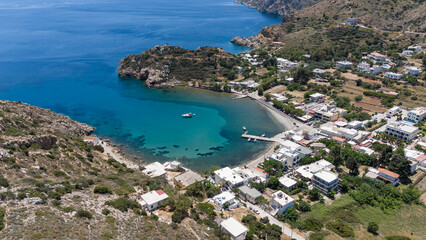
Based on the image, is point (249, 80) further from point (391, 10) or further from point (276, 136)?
point (391, 10)

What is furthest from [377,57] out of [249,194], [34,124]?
[34,124]

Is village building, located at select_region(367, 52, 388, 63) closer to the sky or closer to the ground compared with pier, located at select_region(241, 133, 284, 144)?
closer to the sky

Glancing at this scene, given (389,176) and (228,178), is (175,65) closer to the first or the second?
(228,178)

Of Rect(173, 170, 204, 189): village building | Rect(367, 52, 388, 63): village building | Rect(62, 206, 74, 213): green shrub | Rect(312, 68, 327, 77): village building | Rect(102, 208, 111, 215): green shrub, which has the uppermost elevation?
Rect(62, 206, 74, 213): green shrub

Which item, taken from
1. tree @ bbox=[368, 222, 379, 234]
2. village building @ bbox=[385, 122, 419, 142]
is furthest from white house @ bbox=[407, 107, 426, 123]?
tree @ bbox=[368, 222, 379, 234]

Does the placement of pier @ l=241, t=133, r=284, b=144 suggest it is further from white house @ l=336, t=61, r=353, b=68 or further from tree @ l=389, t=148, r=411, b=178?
white house @ l=336, t=61, r=353, b=68

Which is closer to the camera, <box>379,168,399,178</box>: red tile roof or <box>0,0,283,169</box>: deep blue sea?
<box>379,168,399,178</box>: red tile roof
